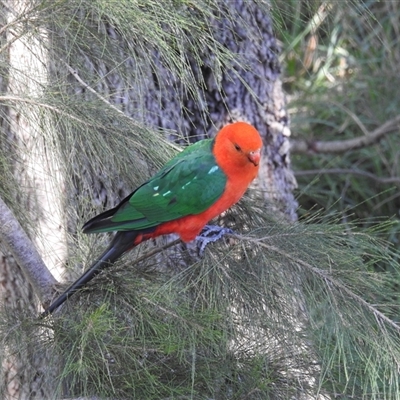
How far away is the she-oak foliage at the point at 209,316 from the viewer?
144 cm

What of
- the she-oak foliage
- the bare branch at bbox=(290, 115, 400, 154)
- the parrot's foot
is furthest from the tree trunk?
the bare branch at bbox=(290, 115, 400, 154)

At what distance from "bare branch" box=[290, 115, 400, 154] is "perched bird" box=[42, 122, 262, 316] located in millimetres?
1666

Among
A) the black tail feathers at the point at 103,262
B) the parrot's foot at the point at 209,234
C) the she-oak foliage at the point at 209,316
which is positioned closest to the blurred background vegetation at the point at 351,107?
the parrot's foot at the point at 209,234

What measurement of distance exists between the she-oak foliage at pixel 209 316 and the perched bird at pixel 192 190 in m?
0.13

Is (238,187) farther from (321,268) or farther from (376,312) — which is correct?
(376,312)

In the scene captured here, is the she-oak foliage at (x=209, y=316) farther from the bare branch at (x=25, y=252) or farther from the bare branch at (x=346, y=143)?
the bare branch at (x=346, y=143)

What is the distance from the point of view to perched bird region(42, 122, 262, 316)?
1777mm

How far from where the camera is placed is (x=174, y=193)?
1806 millimetres

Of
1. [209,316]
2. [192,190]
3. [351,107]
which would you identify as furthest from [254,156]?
[351,107]

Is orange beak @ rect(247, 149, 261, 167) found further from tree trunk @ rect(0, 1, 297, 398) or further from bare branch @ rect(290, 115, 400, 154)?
bare branch @ rect(290, 115, 400, 154)

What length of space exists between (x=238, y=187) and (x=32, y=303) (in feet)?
2.46

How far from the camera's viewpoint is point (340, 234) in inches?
63.5

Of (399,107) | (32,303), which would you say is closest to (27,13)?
(32,303)

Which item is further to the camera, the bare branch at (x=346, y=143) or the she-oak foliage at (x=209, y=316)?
the bare branch at (x=346, y=143)
